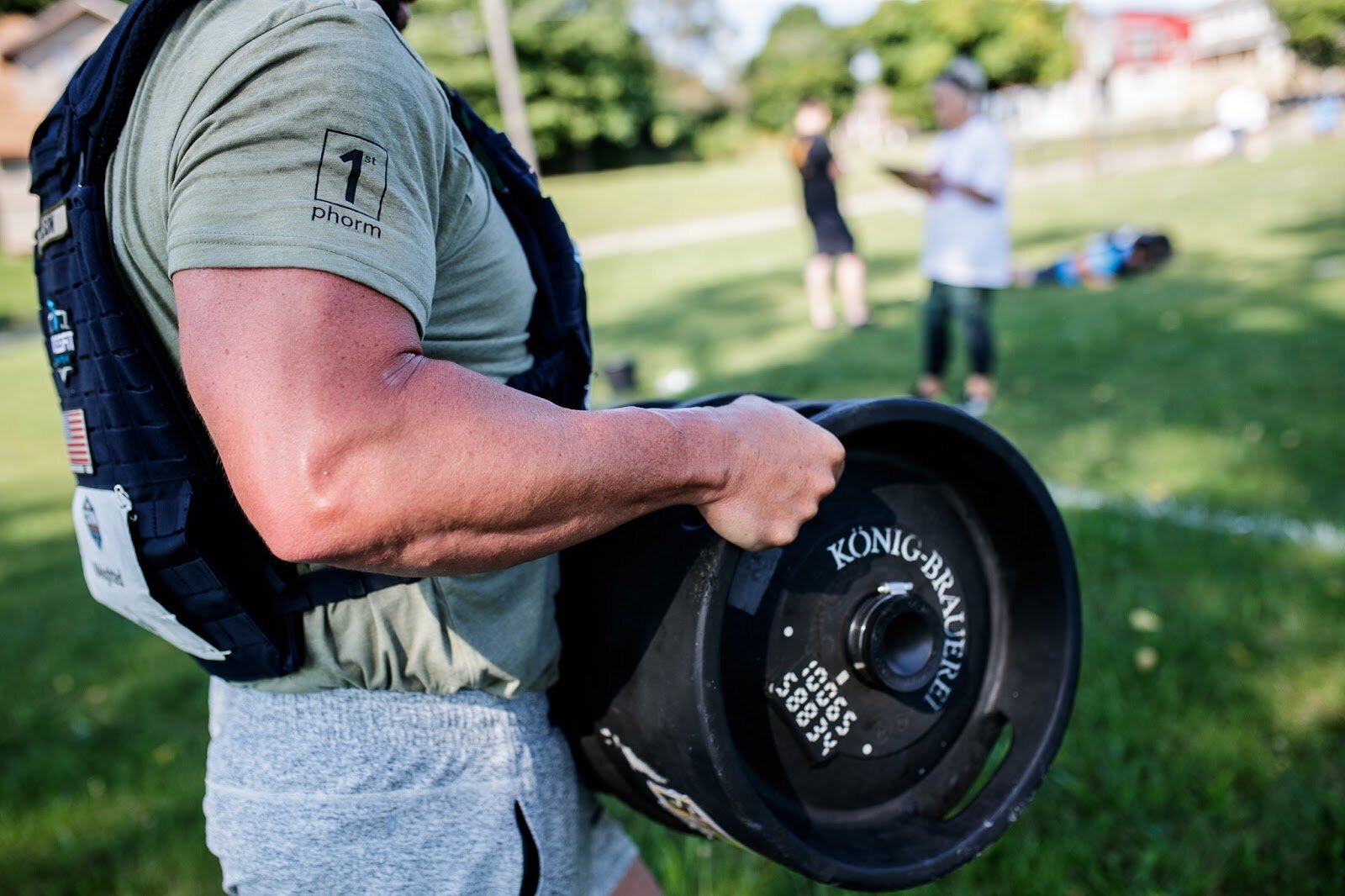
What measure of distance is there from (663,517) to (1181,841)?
2057mm

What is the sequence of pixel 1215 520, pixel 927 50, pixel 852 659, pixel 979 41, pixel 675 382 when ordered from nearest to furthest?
pixel 852 659, pixel 1215 520, pixel 675 382, pixel 927 50, pixel 979 41

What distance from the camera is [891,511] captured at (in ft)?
4.91

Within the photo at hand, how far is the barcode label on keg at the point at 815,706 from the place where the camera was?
1364 millimetres

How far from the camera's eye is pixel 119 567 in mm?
1299

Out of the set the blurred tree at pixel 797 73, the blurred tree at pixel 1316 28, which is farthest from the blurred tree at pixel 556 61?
the blurred tree at pixel 1316 28

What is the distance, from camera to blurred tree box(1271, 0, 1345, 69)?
44.3 meters

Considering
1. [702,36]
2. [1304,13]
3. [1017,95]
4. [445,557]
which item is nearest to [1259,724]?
[445,557]

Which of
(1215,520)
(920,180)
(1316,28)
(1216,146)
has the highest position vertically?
(920,180)

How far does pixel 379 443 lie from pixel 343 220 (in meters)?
0.22

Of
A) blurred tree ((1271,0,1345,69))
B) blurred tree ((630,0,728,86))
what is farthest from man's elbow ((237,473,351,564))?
blurred tree ((630,0,728,86))

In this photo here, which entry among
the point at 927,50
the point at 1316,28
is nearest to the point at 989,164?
the point at 1316,28

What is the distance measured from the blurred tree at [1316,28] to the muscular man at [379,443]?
5384 centimetres

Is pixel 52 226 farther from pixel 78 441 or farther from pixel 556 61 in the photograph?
pixel 556 61

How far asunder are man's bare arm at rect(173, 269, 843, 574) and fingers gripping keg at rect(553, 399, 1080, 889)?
0.28m
